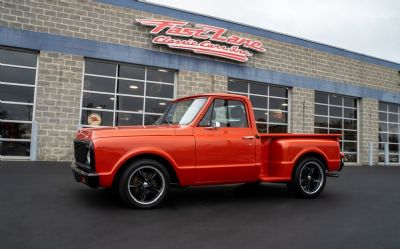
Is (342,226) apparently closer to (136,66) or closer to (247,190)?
(247,190)

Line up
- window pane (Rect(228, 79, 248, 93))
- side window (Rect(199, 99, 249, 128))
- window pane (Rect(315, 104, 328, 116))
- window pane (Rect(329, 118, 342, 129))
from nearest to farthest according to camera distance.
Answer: side window (Rect(199, 99, 249, 128)) < window pane (Rect(228, 79, 248, 93)) < window pane (Rect(315, 104, 328, 116)) < window pane (Rect(329, 118, 342, 129))

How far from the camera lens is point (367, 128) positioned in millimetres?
20609

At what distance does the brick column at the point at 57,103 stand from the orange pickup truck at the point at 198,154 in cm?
680

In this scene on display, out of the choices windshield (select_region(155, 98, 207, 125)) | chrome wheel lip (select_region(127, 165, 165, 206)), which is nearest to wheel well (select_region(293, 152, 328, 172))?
windshield (select_region(155, 98, 207, 125))

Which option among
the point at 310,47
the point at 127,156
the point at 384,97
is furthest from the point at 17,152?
the point at 384,97

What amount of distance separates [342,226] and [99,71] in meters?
11.1

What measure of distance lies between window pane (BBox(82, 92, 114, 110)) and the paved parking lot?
6086 mm

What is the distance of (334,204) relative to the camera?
653 centimetres

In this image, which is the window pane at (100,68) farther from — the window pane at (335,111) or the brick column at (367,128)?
the brick column at (367,128)

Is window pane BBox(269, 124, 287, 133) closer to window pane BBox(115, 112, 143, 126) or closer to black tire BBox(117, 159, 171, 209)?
window pane BBox(115, 112, 143, 126)

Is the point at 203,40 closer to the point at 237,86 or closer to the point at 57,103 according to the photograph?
the point at 237,86

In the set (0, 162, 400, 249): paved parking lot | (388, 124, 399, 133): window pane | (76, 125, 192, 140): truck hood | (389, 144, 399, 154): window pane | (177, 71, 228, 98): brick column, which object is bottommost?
(0, 162, 400, 249): paved parking lot

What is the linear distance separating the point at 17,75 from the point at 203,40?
7505mm

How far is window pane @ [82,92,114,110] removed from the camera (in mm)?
13345
